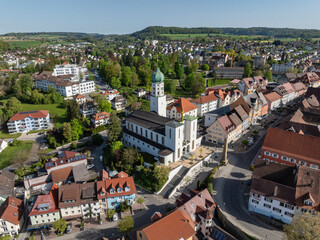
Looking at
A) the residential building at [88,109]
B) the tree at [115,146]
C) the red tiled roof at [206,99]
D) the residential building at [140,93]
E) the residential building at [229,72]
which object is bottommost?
the tree at [115,146]

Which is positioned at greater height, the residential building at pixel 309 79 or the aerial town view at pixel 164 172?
the residential building at pixel 309 79

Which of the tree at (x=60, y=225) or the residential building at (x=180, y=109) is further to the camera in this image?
the residential building at (x=180, y=109)

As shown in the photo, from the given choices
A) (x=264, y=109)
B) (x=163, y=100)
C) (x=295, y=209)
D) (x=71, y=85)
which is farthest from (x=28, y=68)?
(x=295, y=209)

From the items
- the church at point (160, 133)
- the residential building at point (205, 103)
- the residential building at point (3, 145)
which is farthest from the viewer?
the residential building at point (205, 103)

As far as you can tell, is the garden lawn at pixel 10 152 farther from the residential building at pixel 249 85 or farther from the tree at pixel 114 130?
the residential building at pixel 249 85

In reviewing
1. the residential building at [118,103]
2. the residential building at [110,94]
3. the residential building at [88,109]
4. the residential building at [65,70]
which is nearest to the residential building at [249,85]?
the residential building at [118,103]

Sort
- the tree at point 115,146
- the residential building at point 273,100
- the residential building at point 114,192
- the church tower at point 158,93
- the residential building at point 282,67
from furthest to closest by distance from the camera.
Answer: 1. the residential building at point 282,67
2. the residential building at point 273,100
3. the church tower at point 158,93
4. the tree at point 115,146
5. the residential building at point 114,192

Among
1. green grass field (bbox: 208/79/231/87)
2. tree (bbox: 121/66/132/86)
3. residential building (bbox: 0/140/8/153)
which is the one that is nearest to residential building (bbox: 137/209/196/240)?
residential building (bbox: 0/140/8/153)

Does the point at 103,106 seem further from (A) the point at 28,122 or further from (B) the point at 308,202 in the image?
(B) the point at 308,202
